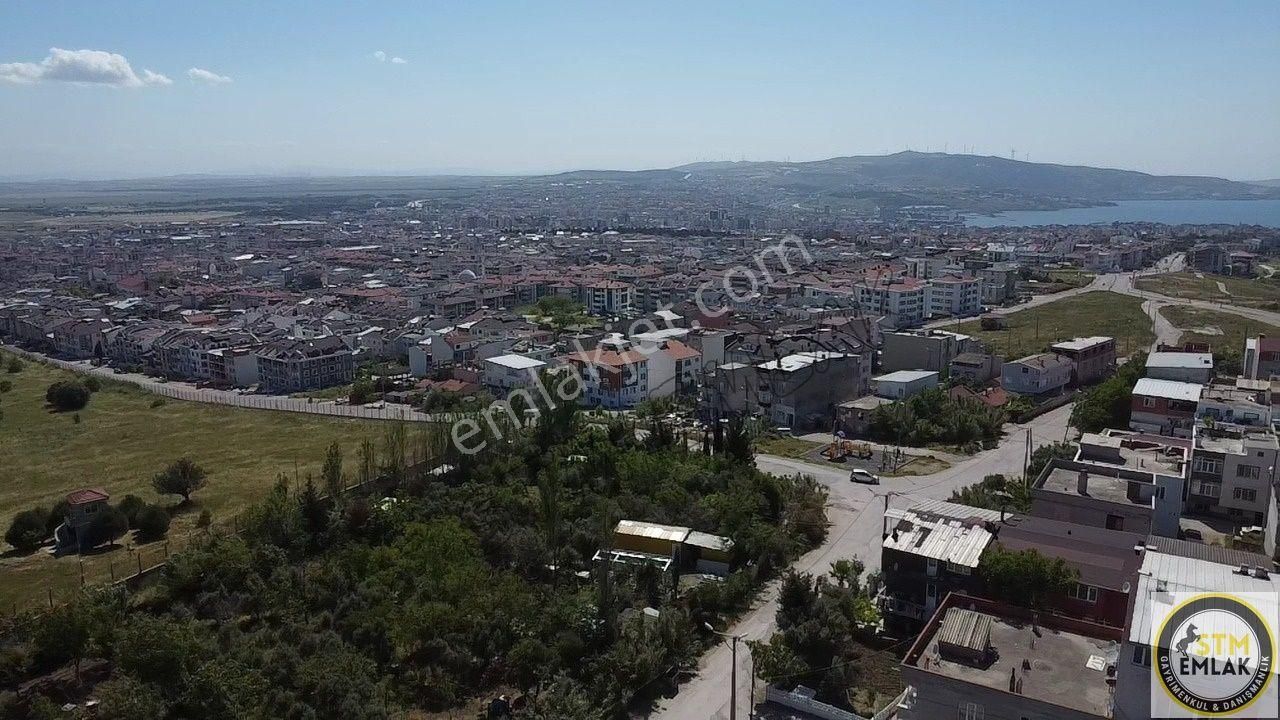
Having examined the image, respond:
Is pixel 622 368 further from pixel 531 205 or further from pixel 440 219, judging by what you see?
pixel 531 205

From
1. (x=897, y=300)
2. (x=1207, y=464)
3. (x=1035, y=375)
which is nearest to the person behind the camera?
(x=1207, y=464)

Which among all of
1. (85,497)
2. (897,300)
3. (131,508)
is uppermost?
(897,300)

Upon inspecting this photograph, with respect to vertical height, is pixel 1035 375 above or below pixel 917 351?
below

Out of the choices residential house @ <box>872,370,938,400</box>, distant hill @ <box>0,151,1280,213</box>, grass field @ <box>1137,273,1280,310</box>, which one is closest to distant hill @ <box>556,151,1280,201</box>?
distant hill @ <box>0,151,1280,213</box>

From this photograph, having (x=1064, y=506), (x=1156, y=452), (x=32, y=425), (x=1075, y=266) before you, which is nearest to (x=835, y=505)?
(x=1064, y=506)

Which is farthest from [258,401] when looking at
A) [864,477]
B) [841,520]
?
[841,520]

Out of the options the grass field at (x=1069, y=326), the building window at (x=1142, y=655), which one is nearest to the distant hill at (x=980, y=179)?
the grass field at (x=1069, y=326)

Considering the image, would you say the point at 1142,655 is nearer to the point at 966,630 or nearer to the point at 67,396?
the point at 966,630
